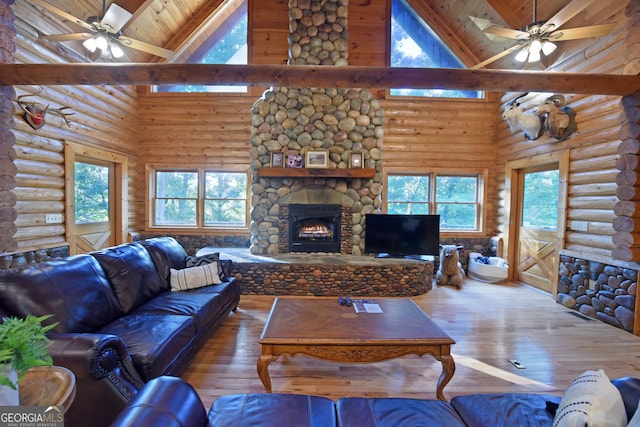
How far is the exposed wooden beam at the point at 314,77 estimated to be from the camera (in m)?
2.91

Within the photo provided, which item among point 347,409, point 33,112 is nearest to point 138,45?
point 33,112

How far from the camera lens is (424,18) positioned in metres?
5.71

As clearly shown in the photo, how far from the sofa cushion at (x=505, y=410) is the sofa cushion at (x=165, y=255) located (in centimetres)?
286

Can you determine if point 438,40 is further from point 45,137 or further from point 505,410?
point 45,137

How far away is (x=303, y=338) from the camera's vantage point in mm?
2000

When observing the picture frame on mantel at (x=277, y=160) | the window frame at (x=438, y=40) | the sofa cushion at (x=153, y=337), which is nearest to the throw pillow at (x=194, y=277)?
the sofa cushion at (x=153, y=337)

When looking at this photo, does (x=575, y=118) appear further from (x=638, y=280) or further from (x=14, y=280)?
(x=14, y=280)

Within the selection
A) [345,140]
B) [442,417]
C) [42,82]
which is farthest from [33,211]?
[442,417]

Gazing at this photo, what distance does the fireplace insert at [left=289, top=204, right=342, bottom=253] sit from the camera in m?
4.92

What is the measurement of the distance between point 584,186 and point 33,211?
7244 mm

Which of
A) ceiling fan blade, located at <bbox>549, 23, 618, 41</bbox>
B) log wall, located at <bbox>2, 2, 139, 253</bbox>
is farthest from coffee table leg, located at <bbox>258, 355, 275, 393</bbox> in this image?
ceiling fan blade, located at <bbox>549, 23, 618, 41</bbox>

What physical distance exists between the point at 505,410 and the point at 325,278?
3120 millimetres

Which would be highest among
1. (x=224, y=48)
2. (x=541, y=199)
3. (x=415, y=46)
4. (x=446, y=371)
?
(x=415, y=46)

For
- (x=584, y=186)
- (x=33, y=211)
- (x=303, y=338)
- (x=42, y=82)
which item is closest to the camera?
(x=303, y=338)
